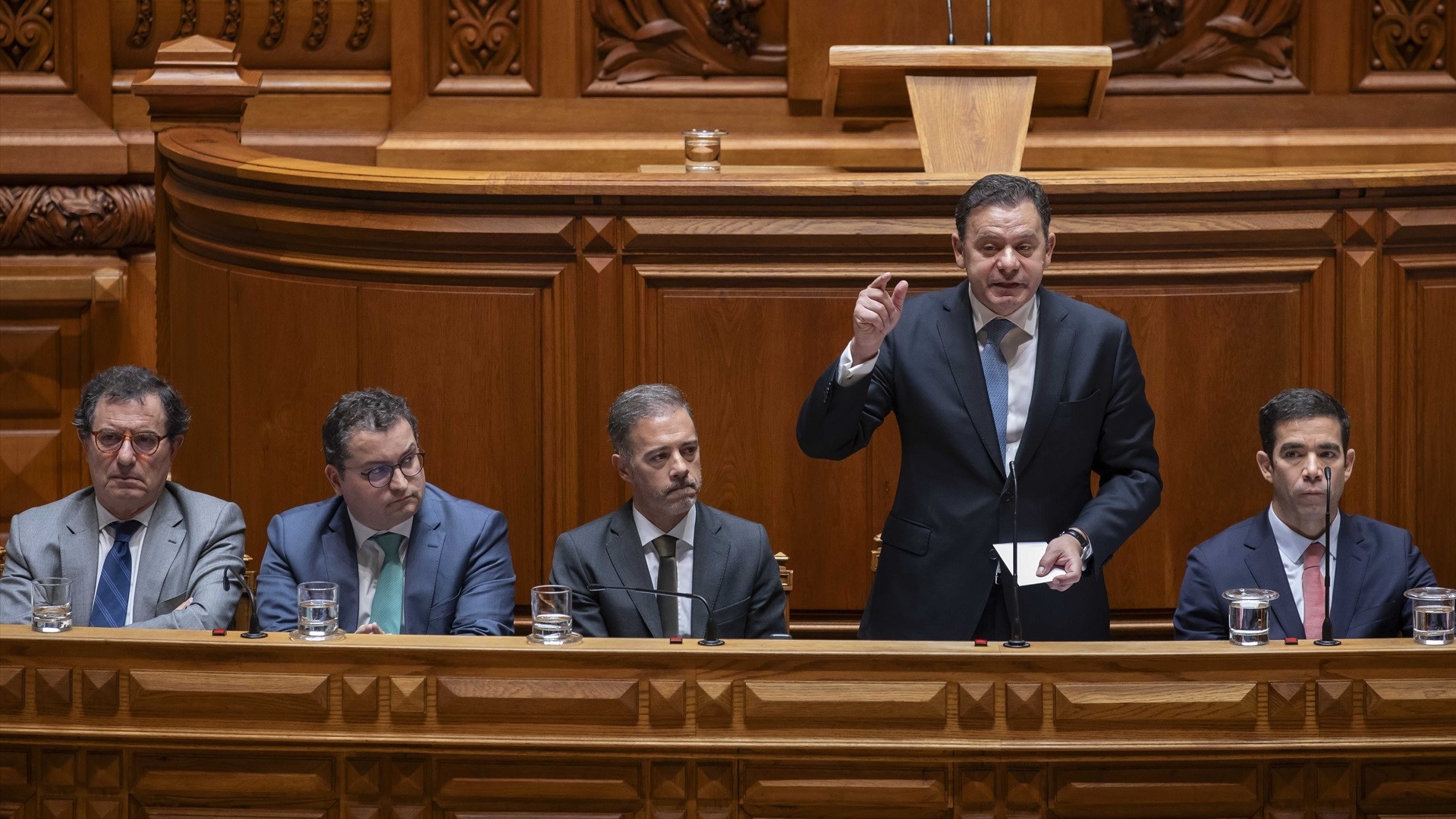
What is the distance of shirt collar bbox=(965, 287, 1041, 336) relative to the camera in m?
3.01

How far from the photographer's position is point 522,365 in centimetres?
381

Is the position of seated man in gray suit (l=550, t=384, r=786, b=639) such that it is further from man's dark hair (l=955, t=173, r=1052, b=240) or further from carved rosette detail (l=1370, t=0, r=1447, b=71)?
carved rosette detail (l=1370, t=0, r=1447, b=71)

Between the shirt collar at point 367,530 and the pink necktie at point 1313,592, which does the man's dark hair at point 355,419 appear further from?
the pink necktie at point 1313,592

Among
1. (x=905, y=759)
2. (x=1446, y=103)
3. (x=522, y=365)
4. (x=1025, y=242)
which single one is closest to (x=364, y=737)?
(x=905, y=759)

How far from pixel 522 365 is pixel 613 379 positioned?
0.65 feet

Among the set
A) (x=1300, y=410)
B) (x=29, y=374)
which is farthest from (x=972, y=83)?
(x=29, y=374)

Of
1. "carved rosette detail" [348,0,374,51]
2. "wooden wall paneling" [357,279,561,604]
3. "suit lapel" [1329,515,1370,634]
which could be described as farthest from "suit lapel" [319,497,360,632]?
"carved rosette detail" [348,0,374,51]

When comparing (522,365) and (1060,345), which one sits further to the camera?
(522,365)

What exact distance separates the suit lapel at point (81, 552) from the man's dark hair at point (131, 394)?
0.51ft

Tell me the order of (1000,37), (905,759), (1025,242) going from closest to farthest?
(905,759) < (1025,242) < (1000,37)

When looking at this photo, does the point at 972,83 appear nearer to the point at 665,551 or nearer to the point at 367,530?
the point at 665,551

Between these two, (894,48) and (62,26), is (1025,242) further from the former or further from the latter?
(62,26)

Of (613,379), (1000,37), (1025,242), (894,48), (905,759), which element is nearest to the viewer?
(905,759)

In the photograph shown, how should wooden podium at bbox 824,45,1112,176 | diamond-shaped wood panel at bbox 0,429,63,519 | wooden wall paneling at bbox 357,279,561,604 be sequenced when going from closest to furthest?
wooden wall paneling at bbox 357,279,561,604
wooden podium at bbox 824,45,1112,176
diamond-shaped wood panel at bbox 0,429,63,519
